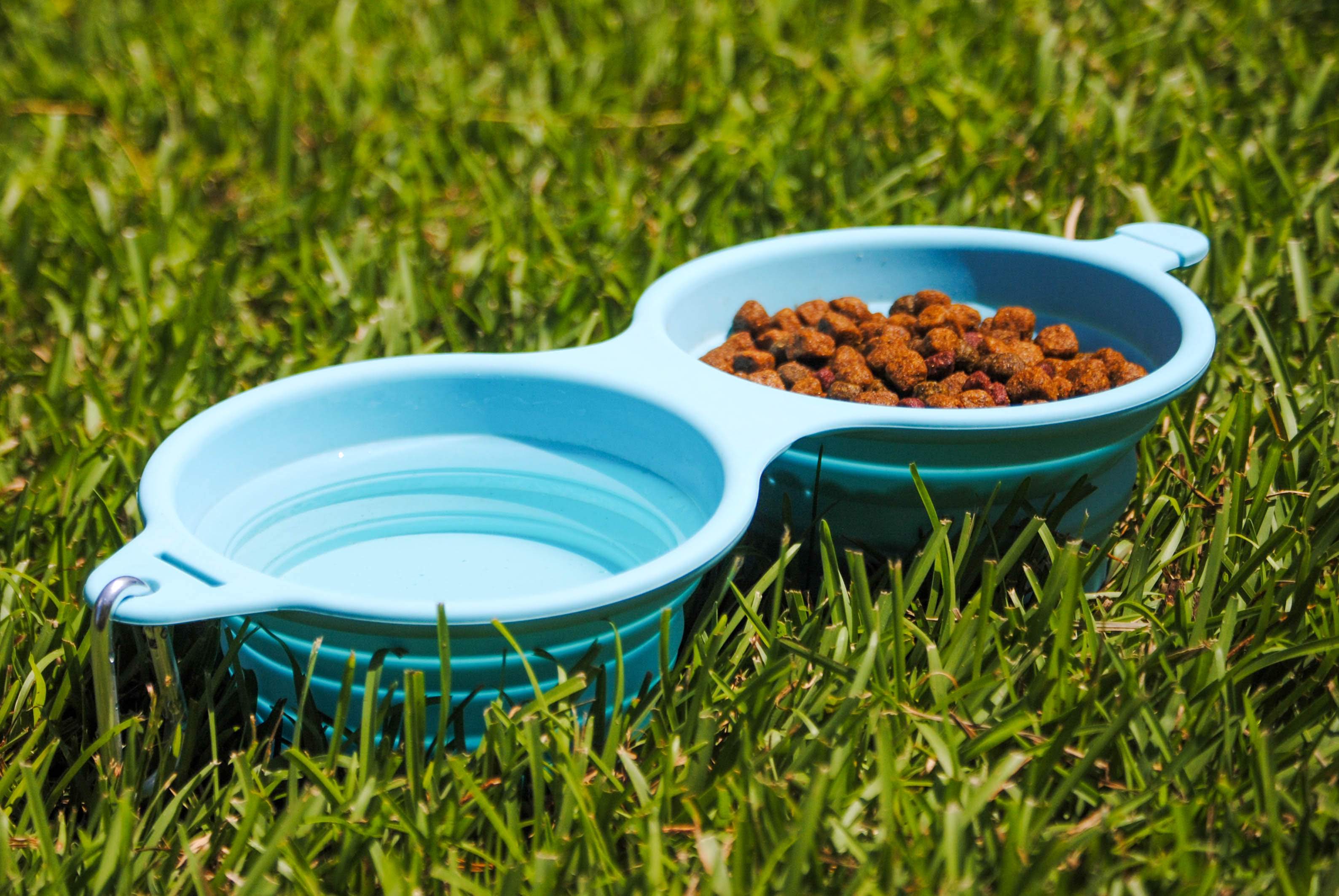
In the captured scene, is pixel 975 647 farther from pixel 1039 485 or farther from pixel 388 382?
pixel 388 382

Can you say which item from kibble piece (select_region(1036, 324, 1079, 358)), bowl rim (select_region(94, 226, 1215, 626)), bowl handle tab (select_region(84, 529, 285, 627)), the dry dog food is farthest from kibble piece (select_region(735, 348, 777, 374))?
bowl handle tab (select_region(84, 529, 285, 627))

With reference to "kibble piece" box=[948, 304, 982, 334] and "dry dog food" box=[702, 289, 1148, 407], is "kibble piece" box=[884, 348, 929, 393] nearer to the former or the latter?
"dry dog food" box=[702, 289, 1148, 407]

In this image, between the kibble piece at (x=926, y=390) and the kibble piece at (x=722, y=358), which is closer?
the kibble piece at (x=926, y=390)

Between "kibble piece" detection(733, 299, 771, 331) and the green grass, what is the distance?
1.00 feet

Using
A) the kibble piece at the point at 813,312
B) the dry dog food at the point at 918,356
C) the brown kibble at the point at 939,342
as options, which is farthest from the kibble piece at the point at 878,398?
the kibble piece at the point at 813,312

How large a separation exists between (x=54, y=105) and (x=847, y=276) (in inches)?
79.0

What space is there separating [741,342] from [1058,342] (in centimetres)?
40

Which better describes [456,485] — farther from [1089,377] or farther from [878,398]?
[1089,377]

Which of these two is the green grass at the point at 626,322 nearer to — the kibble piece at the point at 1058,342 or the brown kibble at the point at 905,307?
the kibble piece at the point at 1058,342

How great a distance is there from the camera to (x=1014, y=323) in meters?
1.70

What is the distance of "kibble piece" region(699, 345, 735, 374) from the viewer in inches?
65.5

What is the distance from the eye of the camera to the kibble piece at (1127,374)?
1538mm

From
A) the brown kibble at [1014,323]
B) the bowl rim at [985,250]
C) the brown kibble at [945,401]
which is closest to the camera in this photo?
the bowl rim at [985,250]

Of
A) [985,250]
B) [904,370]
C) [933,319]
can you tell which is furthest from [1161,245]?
[904,370]
